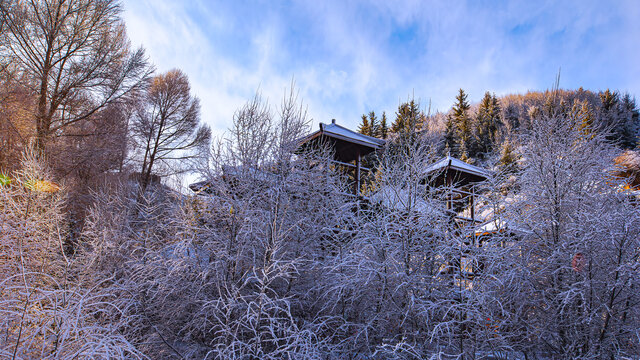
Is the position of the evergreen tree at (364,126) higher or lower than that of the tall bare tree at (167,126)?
higher

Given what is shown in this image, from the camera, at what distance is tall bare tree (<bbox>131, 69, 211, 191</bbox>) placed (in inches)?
797

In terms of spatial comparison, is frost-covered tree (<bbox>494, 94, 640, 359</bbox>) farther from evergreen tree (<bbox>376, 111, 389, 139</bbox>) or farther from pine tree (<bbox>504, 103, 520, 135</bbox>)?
pine tree (<bbox>504, 103, 520, 135</bbox>)

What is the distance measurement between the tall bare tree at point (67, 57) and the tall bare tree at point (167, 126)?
22.6 feet

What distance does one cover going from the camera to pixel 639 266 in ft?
14.9

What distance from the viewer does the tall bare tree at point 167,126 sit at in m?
20.2

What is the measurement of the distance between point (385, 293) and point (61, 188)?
32.3ft

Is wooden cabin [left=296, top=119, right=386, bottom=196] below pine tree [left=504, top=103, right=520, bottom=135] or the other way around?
below

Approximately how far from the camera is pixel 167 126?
2155cm

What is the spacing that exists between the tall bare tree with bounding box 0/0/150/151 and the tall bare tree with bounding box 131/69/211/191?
690cm

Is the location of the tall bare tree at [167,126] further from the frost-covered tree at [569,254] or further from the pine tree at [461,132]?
the pine tree at [461,132]

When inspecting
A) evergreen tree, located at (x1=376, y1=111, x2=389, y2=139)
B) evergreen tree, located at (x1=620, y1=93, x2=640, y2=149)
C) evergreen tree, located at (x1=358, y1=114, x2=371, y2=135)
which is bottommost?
evergreen tree, located at (x1=376, y1=111, x2=389, y2=139)

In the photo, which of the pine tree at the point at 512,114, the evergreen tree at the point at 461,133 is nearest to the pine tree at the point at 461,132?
the evergreen tree at the point at 461,133

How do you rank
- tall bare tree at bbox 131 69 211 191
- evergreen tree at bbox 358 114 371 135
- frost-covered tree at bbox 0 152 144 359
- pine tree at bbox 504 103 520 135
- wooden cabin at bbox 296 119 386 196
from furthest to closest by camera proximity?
1. pine tree at bbox 504 103 520 135
2. evergreen tree at bbox 358 114 371 135
3. tall bare tree at bbox 131 69 211 191
4. wooden cabin at bbox 296 119 386 196
5. frost-covered tree at bbox 0 152 144 359

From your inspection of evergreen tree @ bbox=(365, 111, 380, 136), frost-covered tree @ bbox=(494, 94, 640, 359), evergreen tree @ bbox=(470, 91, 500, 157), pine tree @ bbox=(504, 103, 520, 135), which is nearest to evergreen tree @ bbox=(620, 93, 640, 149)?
pine tree @ bbox=(504, 103, 520, 135)
